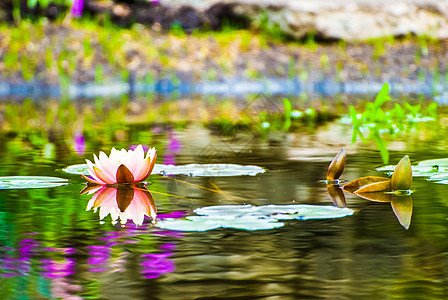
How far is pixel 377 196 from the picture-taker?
7.50 feet

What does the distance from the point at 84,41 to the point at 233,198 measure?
7.24 metres

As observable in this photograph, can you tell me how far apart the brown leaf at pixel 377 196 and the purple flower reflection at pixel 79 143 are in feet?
5.07

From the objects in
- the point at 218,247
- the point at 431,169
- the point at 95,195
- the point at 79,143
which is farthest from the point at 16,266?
the point at 79,143

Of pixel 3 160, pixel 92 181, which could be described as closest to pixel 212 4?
pixel 3 160

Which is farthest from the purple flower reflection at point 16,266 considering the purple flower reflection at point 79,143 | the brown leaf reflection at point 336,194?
the purple flower reflection at point 79,143

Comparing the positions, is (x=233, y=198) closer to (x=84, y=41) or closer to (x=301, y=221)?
(x=301, y=221)

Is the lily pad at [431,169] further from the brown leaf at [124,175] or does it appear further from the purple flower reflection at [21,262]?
the purple flower reflection at [21,262]

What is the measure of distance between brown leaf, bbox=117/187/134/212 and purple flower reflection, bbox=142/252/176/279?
0.53m

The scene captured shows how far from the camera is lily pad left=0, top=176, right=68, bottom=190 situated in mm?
2451

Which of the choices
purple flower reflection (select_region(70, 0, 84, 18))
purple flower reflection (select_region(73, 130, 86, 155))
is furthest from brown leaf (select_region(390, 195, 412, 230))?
purple flower reflection (select_region(70, 0, 84, 18))

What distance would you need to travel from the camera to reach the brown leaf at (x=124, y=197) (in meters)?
2.16

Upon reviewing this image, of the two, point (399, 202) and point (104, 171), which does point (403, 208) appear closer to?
point (399, 202)

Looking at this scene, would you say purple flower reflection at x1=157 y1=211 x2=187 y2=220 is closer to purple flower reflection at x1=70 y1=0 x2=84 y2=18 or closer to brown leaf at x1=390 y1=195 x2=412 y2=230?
brown leaf at x1=390 y1=195 x2=412 y2=230

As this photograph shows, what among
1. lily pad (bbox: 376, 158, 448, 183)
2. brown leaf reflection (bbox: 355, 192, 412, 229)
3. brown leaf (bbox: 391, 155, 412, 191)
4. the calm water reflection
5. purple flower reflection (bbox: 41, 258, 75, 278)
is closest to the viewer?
the calm water reflection
